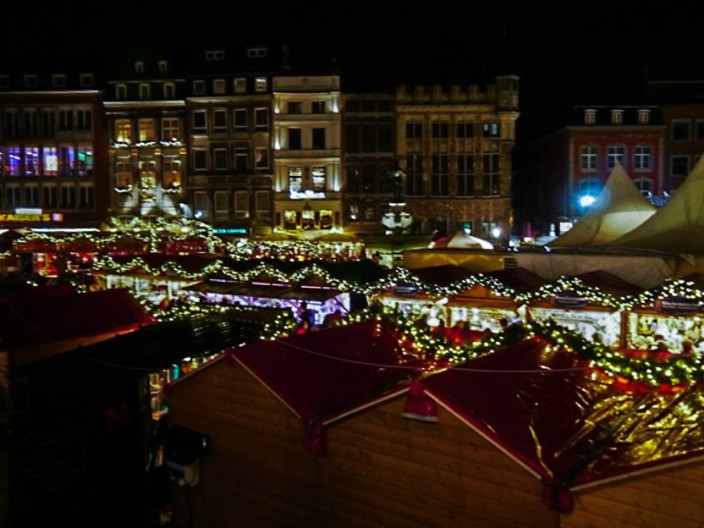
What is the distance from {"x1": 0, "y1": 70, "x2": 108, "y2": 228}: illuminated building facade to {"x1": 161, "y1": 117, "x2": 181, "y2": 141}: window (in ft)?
14.6

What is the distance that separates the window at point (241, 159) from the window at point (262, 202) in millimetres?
1943

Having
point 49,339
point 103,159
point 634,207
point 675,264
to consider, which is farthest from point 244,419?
point 103,159

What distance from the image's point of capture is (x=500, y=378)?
7395mm

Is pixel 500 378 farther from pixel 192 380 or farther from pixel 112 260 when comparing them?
pixel 112 260

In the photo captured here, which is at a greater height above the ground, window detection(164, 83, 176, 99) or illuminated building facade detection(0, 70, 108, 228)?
window detection(164, 83, 176, 99)

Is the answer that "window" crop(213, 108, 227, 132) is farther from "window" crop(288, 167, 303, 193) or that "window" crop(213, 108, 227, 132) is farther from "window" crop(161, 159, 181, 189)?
"window" crop(288, 167, 303, 193)

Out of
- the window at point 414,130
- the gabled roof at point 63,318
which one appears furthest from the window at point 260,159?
the gabled roof at point 63,318

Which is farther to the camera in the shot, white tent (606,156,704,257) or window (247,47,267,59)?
window (247,47,267,59)

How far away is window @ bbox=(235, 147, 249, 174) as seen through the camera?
4512cm

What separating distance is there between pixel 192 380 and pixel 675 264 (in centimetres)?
1217

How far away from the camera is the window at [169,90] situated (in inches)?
1788

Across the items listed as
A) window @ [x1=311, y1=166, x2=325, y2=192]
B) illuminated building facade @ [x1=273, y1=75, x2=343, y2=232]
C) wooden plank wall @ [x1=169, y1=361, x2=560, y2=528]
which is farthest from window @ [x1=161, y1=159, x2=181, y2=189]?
wooden plank wall @ [x1=169, y1=361, x2=560, y2=528]

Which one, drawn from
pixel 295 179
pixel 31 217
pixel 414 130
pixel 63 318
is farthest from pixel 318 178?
pixel 63 318

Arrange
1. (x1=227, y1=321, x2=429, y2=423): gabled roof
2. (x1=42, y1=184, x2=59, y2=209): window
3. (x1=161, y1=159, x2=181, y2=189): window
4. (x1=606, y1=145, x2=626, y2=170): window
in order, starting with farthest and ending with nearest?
1. (x1=42, y1=184, x2=59, y2=209): window
2. (x1=161, y1=159, x2=181, y2=189): window
3. (x1=606, y1=145, x2=626, y2=170): window
4. (x1=227, y1=321, x2=429, y2=423): gabled roof
